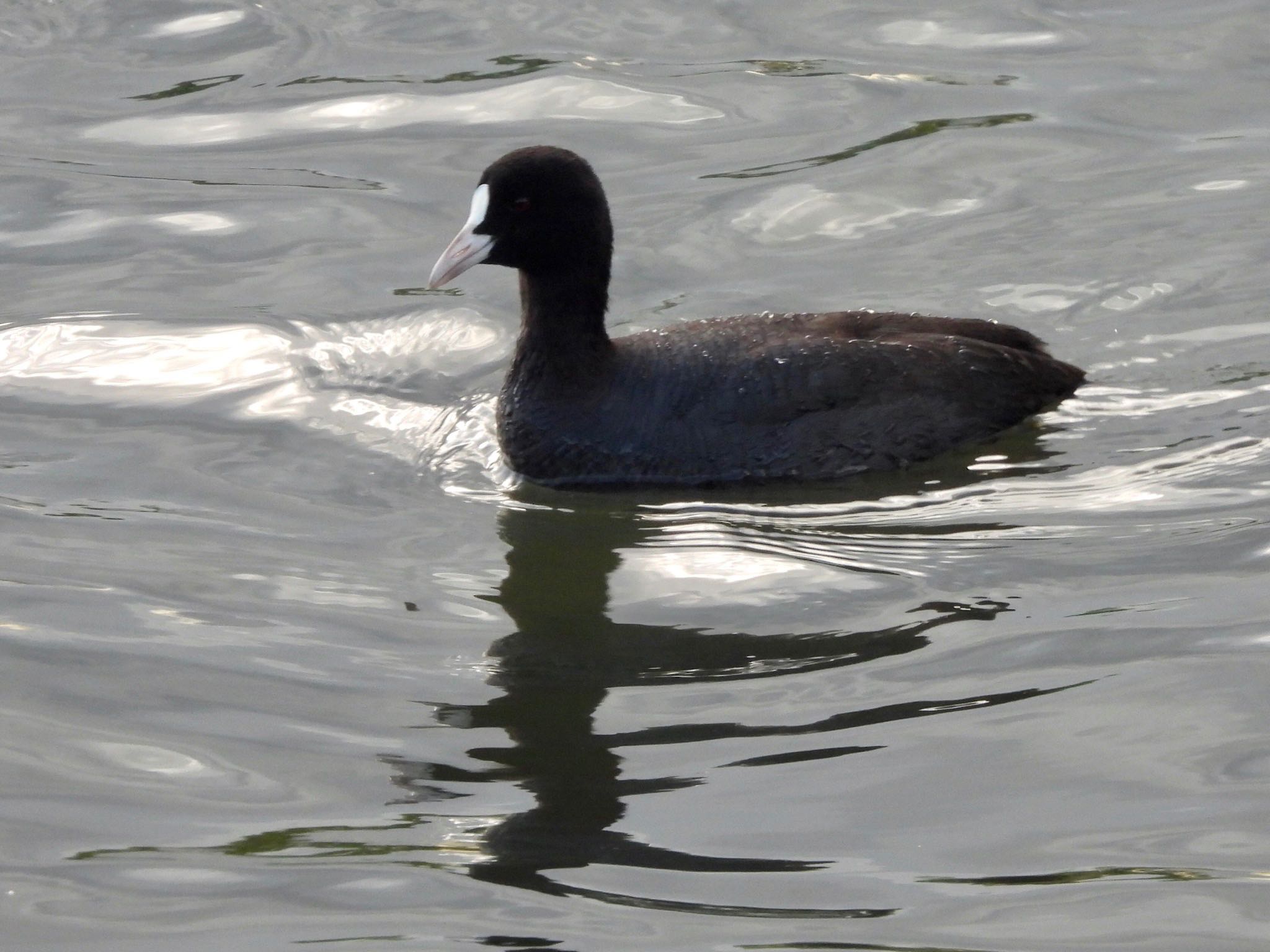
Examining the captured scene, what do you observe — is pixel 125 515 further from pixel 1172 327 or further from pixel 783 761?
pixel 1172 327

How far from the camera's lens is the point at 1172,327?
786cm

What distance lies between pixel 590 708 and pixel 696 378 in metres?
1.99

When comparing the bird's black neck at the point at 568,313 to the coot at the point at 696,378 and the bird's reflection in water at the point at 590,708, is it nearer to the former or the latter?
the coot at the point at 696,378

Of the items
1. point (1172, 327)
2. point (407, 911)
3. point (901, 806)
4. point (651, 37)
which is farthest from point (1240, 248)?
point (407, 911)

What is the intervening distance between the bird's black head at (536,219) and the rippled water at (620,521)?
0.73 metres

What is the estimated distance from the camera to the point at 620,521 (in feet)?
21.2

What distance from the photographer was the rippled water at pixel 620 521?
4.30 m

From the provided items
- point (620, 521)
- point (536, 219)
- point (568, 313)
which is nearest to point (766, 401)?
point (620, 521)

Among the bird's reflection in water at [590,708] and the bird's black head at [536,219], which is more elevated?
the bird's black head at [536,219]

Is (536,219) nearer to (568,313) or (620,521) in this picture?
(568,313)

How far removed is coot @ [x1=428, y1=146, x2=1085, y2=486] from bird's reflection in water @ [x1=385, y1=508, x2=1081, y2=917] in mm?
524

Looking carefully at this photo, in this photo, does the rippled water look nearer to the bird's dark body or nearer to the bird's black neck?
the bird's dark body

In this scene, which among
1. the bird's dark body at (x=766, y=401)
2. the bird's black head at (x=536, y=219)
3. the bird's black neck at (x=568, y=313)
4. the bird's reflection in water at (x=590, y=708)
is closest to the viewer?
the bird's reflection in water at (x=590, y=708)

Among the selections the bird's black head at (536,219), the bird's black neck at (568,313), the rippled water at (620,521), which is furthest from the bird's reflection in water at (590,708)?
the bird's black head at (536,219)
